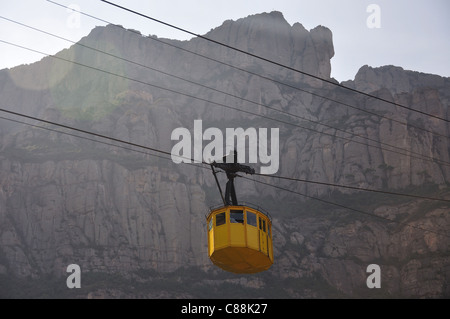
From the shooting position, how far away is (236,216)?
155 feet

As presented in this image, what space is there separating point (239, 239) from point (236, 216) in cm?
177

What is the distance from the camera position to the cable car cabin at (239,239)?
1823 inches

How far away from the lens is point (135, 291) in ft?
461

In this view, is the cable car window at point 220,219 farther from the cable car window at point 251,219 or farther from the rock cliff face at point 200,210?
the rock cliff face at point 200,210

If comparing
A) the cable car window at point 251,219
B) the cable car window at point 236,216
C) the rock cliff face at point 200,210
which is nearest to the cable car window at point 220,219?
the cable car window at point 236,216

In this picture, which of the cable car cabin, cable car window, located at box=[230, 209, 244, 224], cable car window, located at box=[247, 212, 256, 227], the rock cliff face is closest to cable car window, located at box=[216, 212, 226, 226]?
the cable car cabin

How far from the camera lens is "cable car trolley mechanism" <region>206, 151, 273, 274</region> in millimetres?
46344

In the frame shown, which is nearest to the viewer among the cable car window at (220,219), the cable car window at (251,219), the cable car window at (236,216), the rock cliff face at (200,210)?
the cable car window at (236,216)

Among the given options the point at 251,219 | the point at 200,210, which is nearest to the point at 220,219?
the point at 251,219

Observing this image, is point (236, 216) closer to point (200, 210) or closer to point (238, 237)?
point (238, 237)

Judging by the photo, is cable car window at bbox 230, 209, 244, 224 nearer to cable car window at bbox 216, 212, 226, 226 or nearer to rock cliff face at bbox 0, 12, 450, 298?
cable car window at bbox 216, 212, 226, 226

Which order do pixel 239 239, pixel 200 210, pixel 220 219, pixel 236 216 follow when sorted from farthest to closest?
pixel 200 210 < pixel 220 219 < pixel 236 216 < pixel 239 239
